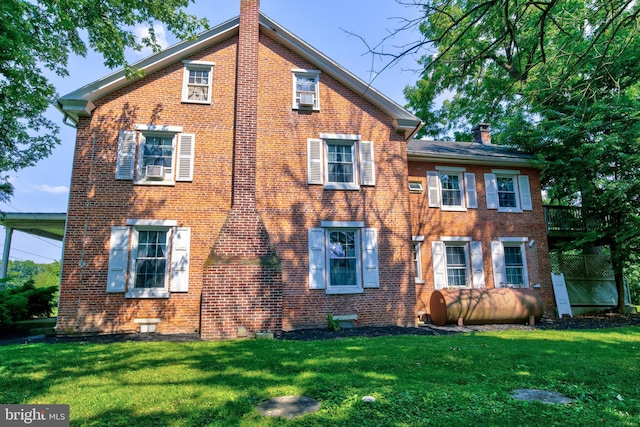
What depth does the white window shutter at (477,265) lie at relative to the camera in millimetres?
13289

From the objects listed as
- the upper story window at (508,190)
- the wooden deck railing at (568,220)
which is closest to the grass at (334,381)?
the upper story window at (508,190)

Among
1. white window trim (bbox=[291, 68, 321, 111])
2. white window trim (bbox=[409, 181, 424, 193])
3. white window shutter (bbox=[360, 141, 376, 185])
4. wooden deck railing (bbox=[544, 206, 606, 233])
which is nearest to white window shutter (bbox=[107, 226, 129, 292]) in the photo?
white window trim (bbox=[291, 68, 321, 111])

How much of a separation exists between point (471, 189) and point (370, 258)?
18.7ft

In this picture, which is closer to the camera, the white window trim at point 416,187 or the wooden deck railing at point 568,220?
the white window trim at point 416,187

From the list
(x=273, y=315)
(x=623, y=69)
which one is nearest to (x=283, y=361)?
(x=273, y=315)

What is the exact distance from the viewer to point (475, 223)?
45.5 ft

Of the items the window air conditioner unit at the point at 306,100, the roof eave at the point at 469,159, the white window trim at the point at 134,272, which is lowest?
the white window trim at the point at 134,272

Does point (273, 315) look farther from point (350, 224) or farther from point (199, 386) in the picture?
point (199, 386)

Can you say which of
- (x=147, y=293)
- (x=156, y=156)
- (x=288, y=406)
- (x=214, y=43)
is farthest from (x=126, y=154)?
(x=288, y=406)

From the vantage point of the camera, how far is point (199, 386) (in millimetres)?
4379

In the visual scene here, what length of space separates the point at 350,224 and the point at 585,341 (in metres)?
6.20

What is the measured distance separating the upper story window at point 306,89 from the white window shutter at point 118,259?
6089 millimetres

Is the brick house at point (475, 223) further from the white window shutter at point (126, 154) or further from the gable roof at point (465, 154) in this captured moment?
the white window shutter at point (126, 154)

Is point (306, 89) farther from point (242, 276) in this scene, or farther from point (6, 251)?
point (6, 251)
